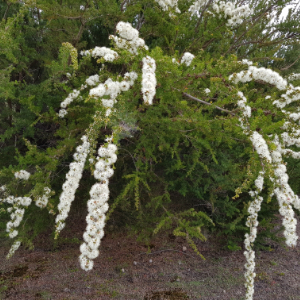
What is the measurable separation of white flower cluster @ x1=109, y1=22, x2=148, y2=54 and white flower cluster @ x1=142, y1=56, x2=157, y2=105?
0.35m

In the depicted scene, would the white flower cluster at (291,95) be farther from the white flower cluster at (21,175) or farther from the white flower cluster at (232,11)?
the white flower cluster at (21,175)

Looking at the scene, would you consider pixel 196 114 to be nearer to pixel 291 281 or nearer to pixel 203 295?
pixel 203 295

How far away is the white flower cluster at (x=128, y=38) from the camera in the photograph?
2109mm

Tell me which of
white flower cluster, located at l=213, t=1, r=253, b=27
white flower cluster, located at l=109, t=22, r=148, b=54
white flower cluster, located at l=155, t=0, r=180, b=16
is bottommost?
white flower cluster, located at l=109, t=22, r=148, b=54

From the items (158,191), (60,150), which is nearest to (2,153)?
(60,150)

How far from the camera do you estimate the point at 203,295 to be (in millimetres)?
3322

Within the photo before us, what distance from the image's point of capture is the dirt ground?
3070 mm

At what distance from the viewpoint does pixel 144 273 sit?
3686 millimetres

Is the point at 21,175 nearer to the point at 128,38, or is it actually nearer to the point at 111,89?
the point at 111,89

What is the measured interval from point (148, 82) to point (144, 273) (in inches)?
125

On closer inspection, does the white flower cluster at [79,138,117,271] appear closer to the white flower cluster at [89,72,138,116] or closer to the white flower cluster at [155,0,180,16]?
the white flower cluster at [89,72,138,116]

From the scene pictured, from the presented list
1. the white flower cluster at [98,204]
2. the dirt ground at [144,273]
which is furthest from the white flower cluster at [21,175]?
the white flower cluster at [98,204]

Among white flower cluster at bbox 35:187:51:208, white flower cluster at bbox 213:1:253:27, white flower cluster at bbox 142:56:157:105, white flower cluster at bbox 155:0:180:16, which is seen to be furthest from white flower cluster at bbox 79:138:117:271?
white flower cluster at bbox 213:1:253:27

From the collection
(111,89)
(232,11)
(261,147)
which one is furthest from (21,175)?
(232,11)
